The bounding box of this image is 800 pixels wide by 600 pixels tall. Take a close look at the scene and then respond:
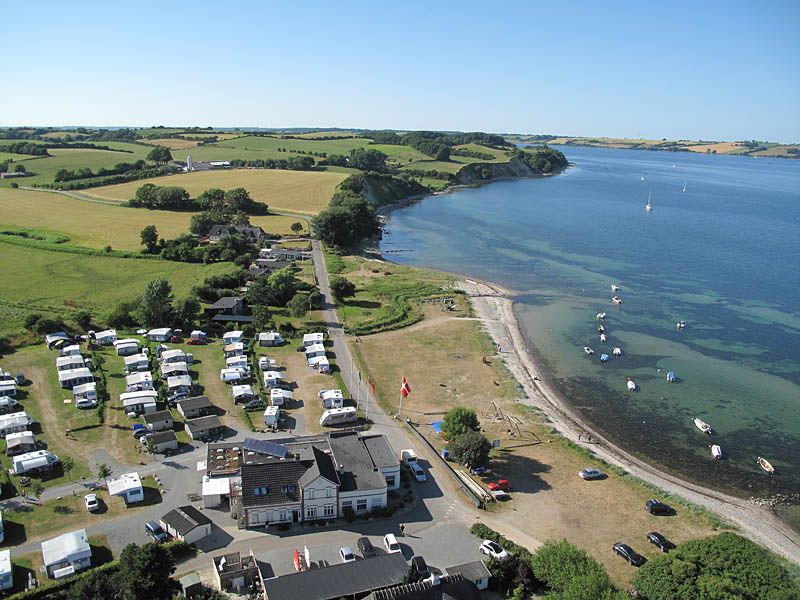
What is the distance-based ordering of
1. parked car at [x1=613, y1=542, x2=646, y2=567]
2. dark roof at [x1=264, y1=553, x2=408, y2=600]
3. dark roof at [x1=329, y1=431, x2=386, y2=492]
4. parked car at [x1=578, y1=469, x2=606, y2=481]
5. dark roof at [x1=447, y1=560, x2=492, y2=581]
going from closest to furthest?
dark roof at [x1=264, y1=553, x2=408, y2=600] < dark roof at [x1=447, y1=560, x2=492, y2=581] < parked car at [x1=613, y1=542, x2=646, y2=567] < dark roof at [x1=329, y1=431, x2=386, y2=492] < parked car at [x1=578, y1=469, x2=606, y2=481]

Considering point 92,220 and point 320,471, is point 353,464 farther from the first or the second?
point 92,220

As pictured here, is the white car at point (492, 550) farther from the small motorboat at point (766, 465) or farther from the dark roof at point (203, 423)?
the small motorboat at point (766, 465)

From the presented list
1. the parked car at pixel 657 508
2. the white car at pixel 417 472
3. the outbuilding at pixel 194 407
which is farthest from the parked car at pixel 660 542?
the outbuilding at pixel 194 407

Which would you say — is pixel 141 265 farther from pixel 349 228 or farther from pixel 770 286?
pixel 770 286

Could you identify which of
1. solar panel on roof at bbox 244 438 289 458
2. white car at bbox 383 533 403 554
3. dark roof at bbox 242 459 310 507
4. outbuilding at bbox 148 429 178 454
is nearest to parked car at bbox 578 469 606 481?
white car at bbox 383 533 403 554

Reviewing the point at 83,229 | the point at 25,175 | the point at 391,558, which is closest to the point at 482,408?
the point at 391,558

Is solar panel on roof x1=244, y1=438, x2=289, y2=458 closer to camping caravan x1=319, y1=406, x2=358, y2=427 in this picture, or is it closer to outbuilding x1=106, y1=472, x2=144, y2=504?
outbuilding x1=106, y1=472, x2=144, y2=504
